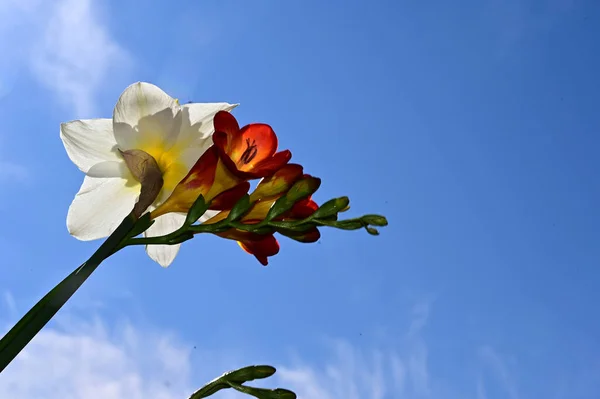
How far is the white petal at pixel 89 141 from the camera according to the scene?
1.11m

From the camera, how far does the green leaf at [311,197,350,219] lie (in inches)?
34.1

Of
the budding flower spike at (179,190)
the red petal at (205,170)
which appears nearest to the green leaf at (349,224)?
the budding flower spike at (179,190)

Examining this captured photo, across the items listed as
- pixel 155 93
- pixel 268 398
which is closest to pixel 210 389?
pixel 268 398

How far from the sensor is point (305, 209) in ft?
3.11

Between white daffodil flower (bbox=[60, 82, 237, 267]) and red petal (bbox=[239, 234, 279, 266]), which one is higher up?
white daffodil flower (bbox=[60, 82, 237, 267])

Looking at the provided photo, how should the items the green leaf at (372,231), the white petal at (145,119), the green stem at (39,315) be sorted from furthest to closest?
the white petal at (145,119) < the green leaf at (372,231) < the green stem at (39,315)

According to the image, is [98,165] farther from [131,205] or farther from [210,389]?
[210,389]

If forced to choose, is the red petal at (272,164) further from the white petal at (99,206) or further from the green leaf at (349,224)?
the white petal at (99,206)

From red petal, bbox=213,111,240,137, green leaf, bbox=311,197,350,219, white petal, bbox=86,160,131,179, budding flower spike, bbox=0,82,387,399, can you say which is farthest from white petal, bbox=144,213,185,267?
green leaf, bbox=311,197,350,219

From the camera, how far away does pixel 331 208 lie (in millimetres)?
874

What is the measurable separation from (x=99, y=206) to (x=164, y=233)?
0.41ft

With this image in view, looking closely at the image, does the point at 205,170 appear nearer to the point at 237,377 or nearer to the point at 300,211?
the point at 300,211

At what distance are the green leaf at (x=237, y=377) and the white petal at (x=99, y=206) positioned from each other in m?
0.37

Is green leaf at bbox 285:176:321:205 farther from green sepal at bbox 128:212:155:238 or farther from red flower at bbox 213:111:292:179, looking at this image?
green sepal at bbox 128:212:155:238
